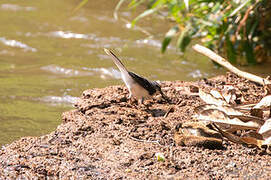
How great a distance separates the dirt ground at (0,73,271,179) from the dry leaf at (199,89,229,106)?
10 centimetres

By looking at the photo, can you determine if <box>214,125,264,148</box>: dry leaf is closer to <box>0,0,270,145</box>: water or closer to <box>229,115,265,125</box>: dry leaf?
<box>229,115,265,125</box>: dry leaf

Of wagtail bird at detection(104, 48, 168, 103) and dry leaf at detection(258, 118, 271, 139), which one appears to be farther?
wagtail bird at detection(104, 48, 168, 103)

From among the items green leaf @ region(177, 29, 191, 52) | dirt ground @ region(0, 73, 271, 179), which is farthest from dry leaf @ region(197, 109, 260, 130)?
green leaf @ region(177, 29, 191, 52)

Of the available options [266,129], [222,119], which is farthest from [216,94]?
[266,129]

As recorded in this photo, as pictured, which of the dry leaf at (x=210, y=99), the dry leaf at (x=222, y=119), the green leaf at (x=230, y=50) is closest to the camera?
the dry leaf at (x=222, y=119)

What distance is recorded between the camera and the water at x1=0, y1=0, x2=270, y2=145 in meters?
4.04

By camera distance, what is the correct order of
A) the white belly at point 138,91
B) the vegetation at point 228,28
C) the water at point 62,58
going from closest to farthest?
the white belly at point 138,91, the water at point 62,58, the vegetation at point 228,28

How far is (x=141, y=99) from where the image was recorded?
285 cm

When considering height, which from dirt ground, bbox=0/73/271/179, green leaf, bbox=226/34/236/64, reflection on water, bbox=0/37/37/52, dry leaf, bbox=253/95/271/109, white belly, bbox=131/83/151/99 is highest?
dry leaf, bbox=253/95/271/109

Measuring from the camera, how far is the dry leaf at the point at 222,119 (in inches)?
95.4

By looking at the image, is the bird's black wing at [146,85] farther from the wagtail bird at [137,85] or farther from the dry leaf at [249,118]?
the dry leaf at [249,118]

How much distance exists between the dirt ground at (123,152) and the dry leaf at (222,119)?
12 cm

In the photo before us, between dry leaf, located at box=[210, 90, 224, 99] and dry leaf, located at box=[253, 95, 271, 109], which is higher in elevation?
dry leaf, located at box=[253, 95, 271, 109]

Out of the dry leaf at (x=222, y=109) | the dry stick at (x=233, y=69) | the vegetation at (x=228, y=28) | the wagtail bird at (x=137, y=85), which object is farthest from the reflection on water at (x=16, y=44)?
the dry leaf at (x=222, y=109)
